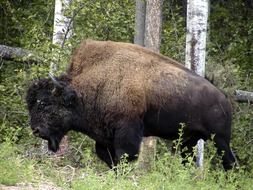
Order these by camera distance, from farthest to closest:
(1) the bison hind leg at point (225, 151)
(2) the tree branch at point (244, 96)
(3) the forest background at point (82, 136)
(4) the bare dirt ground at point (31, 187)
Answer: (2) the tree branch at point (244, 96) < (1) the bison hind leg at point (225, 151) < (3) the forest background at point (82, 136) < (4) the bare dirt ground at point (31, 187)

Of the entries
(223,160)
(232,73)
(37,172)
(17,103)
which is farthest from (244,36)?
(37,172)

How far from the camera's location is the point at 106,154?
32.5ft

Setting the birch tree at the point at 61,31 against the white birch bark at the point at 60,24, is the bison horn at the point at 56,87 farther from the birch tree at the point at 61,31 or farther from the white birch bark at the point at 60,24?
the white birch bark at the point at 60,24

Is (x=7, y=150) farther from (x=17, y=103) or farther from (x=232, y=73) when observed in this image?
(x=232, y=73)

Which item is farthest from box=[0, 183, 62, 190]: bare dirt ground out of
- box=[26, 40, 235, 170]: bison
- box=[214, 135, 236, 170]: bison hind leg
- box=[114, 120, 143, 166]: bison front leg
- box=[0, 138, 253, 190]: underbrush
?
box=[214, 135, 236, 170]: bison hind leg

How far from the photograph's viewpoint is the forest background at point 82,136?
795 centimetres

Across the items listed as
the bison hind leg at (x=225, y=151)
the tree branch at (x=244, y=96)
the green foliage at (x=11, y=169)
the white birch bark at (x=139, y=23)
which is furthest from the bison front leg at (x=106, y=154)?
the white birch bark at (x=139, y=23)

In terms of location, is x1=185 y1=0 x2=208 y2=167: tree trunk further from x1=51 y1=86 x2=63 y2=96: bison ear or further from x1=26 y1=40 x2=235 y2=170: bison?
x1=51 y1=86 x2=63 y2=96: bison ear

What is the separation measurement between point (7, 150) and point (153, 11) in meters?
4.43

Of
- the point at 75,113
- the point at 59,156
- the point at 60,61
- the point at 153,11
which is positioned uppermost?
the point at 153,11

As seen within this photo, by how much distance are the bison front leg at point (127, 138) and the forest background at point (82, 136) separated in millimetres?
344

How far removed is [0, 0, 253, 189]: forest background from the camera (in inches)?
313

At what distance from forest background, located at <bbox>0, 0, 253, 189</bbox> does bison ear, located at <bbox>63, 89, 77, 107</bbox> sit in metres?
0.77

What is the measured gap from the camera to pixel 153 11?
39.3 ft
